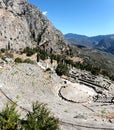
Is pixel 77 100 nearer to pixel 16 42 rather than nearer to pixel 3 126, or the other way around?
pixel 3 126

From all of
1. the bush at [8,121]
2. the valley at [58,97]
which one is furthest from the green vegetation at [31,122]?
the valley at [58,97]

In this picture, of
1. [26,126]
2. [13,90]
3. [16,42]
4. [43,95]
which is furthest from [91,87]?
[16,42]

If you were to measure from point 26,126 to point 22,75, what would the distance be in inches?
1500

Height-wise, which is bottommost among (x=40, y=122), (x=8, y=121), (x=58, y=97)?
(x=58, y=97)

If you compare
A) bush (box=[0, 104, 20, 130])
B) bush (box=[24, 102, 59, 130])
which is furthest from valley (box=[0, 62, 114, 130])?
bush (box=[0, 104, 20, 130])

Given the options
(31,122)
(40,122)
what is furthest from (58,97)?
(31,122)

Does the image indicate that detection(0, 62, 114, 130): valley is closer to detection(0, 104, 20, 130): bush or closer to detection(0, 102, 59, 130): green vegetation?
detection(0, 102, 59, 130): green vegetation

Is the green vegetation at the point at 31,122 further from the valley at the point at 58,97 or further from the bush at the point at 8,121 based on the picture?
the valley at the point at 58,97

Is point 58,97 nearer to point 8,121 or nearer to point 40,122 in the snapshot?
point 40,122

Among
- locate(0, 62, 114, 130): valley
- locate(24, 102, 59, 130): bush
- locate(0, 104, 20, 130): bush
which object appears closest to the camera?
locate(24, 102, 59, 130): bush

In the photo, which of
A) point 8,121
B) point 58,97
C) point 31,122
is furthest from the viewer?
point 58,97

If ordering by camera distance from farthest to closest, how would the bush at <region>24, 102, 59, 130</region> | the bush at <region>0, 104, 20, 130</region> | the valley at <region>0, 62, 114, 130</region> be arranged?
the valley at <region>0, 62, 114, 130</region> < the bush at <region>0, 104, 20, 130</region> < the bush at <region>24, 102, 59, 130</region>

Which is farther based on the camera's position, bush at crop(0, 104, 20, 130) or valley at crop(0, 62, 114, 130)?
valley at crop(0, 62, 114, 130)

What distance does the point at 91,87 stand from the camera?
232ft
